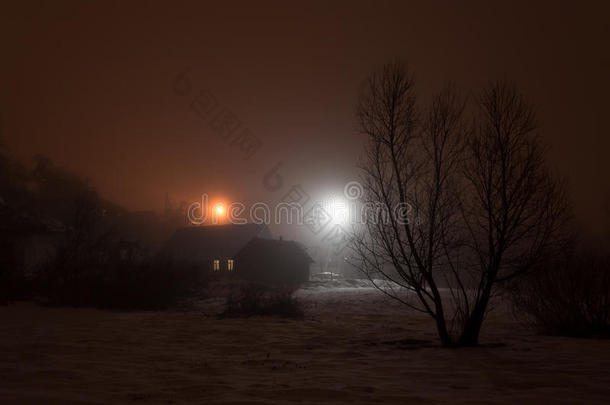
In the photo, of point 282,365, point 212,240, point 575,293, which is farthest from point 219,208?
point 282,365

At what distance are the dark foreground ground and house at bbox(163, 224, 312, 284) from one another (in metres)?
23.3

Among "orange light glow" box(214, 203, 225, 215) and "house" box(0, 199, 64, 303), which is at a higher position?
"orange light glow" box(214, 203, 225, 215)

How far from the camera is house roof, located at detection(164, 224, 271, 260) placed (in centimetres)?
4691

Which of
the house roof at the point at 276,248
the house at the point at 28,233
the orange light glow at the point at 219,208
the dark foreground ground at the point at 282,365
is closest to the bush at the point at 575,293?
the dark foreground ground at the point at 282,365

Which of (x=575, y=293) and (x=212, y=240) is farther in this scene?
(x=212, y=240)

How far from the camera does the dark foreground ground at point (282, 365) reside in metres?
5.14

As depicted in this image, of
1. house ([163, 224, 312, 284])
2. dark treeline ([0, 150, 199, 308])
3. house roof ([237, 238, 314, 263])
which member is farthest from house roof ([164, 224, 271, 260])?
dark treeline ([0, 150, 199, 308])

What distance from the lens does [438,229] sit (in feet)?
30.0

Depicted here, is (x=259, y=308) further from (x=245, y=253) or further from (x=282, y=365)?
(x=245, y=253)

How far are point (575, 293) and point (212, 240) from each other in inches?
1626

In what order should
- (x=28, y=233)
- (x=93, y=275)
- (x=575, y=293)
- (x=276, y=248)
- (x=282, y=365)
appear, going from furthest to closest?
(x=276, y=248)
(x=28, y=233)
(x=93, y=275)
(x=575, y=293)
(x=282, y=365)

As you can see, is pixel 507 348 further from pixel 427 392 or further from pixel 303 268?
pixel 303 268

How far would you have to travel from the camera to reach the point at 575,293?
35.1ft

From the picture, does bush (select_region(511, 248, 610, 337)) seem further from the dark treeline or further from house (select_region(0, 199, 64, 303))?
house (select_region(0, 199, 64, 303))
